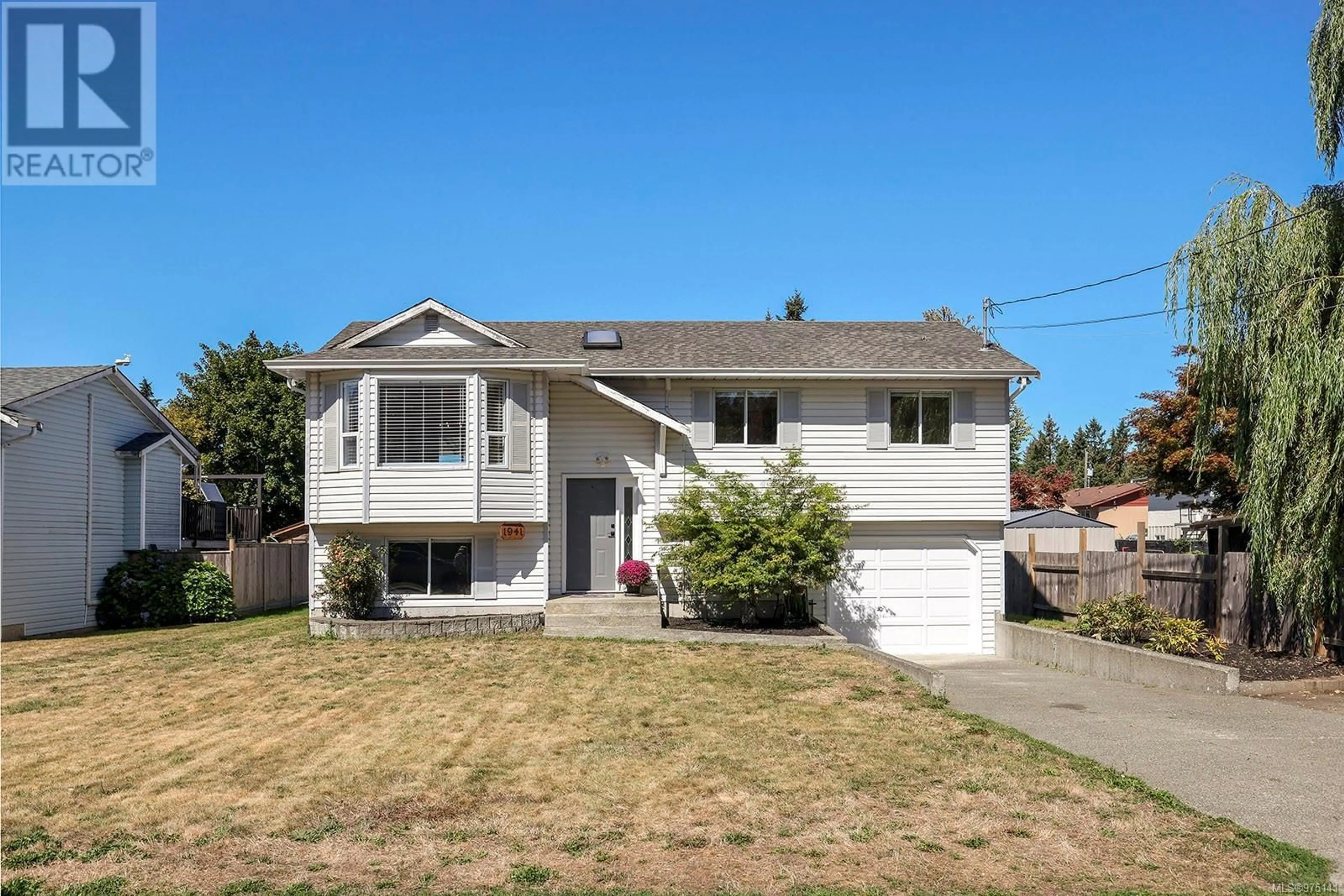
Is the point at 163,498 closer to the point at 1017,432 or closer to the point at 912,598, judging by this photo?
the point at 912,598

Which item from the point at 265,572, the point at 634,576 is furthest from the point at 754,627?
the point at 265,572

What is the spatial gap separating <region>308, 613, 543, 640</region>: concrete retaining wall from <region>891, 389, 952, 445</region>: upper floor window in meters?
7.72

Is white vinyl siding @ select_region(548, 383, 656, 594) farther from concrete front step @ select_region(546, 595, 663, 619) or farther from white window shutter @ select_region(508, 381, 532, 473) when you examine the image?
concrete front step @ select_region(546, 595, 663, 619)

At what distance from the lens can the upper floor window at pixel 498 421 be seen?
18359mm

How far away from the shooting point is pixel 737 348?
69.1 feet

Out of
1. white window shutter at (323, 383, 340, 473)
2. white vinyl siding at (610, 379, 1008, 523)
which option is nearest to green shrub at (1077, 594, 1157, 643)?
white vinyl siding at (610, 379, 1008, 523)

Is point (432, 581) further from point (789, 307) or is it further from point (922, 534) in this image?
point (789, 307)

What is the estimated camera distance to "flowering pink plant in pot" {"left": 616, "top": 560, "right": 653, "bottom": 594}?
18688mm

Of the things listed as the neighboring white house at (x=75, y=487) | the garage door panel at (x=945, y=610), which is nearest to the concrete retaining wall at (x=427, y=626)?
the neighboring white house at (x=75, y=487)

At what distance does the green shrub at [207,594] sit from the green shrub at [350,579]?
5.24m

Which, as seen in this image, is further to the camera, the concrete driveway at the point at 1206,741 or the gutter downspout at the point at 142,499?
the gutter downspout at the point at 142,499

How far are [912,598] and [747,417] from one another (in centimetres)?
482

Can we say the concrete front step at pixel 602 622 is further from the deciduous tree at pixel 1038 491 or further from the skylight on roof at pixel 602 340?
the deciduous tree at pixel 1038 491

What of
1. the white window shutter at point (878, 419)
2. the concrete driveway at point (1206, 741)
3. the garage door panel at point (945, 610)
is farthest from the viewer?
the garage door panel at point (945, 610)
